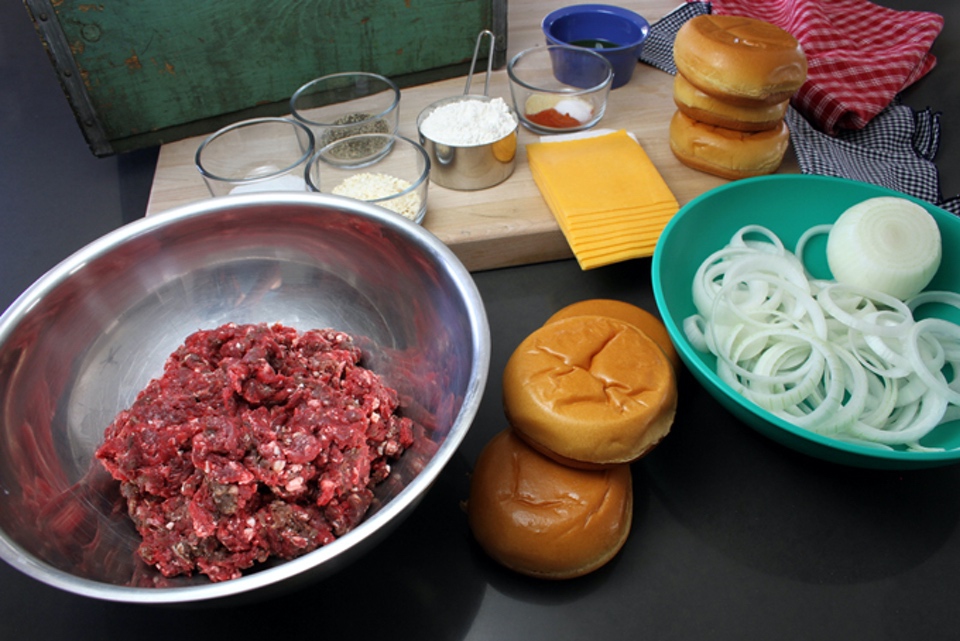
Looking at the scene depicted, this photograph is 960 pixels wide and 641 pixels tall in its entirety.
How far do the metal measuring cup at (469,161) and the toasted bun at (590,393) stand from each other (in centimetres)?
59

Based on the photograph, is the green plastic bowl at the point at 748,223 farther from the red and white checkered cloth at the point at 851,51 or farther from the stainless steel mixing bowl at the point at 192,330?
the red and white checkered cloth at the point at 851,51

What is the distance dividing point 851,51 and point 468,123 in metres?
1.19

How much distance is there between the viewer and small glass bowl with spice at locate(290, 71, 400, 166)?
5.19 ft

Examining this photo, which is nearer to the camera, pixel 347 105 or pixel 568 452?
pixel 568 452

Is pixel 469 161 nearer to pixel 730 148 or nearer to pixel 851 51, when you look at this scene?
pixel 730 148

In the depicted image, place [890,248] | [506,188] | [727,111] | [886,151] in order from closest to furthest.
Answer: [890,248], [727,111], [506,188], [886,151]

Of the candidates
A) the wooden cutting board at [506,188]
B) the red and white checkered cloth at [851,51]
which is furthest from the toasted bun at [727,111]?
the red and white checkered cloth at [851,51]

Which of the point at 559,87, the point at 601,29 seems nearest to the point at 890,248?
the point at 559,87

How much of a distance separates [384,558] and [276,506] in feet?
0.73

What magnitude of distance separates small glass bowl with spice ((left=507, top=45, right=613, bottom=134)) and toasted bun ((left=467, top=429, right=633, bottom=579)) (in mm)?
1020

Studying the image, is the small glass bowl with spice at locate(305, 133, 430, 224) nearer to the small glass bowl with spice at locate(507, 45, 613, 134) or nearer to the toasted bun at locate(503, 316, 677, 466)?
the small glass bowl with spice at locate(507, 45, 613, 134)

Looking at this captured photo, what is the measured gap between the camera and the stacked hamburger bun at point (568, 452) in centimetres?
88

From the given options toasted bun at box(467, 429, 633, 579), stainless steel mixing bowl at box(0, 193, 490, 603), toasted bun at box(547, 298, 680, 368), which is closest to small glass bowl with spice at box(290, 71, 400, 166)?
stainless steel mixing bowl at box(0, 193, 490, 603)

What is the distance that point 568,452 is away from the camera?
89 centimetres
